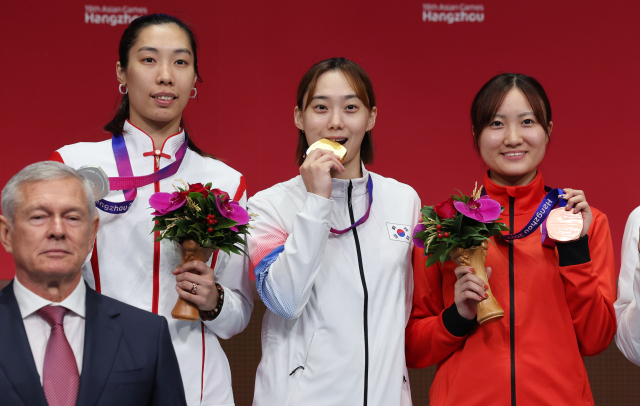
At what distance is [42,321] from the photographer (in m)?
1.89

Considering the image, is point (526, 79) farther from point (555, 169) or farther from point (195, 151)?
point (555, 169)

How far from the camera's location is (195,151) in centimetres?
264

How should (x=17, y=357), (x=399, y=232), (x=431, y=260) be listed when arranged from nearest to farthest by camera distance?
(x=17, y=357) < (x=431, y=260) < (x=399, y=232)

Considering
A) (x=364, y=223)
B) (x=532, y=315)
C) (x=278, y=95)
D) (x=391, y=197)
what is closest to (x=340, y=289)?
(x=364, y=223)

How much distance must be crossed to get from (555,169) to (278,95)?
5.83ft

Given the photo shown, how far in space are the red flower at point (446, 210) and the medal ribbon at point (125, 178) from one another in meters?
0.92

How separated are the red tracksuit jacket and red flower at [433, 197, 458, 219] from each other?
0.27 metres

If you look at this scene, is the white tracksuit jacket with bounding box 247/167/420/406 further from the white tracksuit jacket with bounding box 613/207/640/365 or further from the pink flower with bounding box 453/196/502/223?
the white tracksuit jacket with bounding box 613/207/640/365

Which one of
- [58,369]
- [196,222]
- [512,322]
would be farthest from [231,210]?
[512,322]

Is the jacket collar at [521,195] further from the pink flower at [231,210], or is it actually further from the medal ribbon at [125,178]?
the medal ribbon at [125,178]

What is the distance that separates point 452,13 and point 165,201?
2828mm

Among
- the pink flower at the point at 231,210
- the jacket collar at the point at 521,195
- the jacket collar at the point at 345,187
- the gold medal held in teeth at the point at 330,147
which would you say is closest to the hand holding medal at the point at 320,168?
the gold medal held in teeth at the point at 330,147

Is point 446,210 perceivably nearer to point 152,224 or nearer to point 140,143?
point 152,224

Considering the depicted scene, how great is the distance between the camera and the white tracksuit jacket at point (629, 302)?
2.31m
